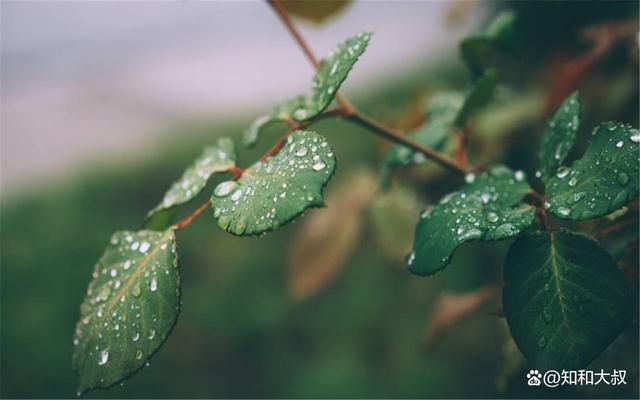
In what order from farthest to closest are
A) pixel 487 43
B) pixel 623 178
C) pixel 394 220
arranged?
pixel 394 220 → pixel 487 43 → pixel 623 178

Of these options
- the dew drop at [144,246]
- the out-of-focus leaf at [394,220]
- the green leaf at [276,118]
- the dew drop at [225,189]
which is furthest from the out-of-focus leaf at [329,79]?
the out-of-focus leaf at [394,220]

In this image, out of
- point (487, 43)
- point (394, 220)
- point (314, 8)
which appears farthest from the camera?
point (394, 220)

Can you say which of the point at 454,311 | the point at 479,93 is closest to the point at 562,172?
the point at 479,93

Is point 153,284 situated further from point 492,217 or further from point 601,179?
point 601,179

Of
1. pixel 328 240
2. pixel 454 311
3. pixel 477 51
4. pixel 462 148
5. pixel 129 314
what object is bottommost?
pixel 454 311

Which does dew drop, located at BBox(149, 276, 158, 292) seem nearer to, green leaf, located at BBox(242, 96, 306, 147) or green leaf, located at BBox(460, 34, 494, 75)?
green leaf, located at BBox(242, 96, 306, 147)

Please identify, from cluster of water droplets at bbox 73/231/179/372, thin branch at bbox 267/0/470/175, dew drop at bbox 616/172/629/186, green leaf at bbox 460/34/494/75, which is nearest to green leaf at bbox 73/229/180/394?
cluster of water droplets at bbox 73/231/179/372
